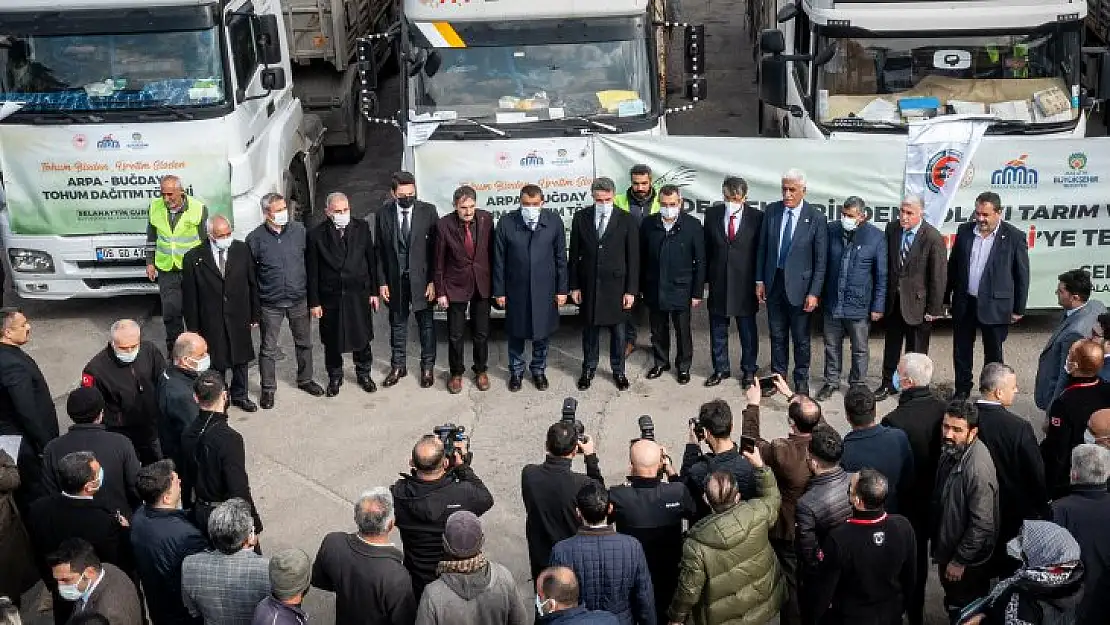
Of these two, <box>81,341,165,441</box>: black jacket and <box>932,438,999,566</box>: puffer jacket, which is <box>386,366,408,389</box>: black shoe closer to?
<box>81,341,165,441</box>: black jacket

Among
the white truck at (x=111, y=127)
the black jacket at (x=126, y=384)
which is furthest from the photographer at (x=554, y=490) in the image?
the white truck at (x=111, y=127)

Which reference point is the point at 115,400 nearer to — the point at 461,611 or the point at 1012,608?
the point at 461,611

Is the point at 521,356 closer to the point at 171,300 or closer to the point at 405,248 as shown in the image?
the point at 405,248

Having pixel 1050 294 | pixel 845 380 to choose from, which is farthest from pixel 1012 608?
pixel 1050 294

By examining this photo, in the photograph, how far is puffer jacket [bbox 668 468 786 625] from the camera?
6723mm

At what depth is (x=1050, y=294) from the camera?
39.3ft

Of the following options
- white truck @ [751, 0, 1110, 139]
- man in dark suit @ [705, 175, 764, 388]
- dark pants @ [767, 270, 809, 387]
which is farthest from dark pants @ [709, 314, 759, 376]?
white truck @ [751, 0, 1110, 139]

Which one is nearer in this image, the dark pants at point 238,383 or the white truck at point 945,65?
the dark pants at point 238,383

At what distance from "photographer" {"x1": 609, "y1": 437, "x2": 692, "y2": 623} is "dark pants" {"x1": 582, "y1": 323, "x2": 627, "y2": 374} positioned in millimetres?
4377

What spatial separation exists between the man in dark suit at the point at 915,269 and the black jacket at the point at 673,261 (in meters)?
1.50

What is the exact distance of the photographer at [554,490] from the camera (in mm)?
7234

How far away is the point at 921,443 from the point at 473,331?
15.4 feet

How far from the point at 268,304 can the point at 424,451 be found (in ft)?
Result: 14.8

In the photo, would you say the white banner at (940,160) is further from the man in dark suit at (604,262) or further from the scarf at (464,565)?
the scarf at (464,565)
